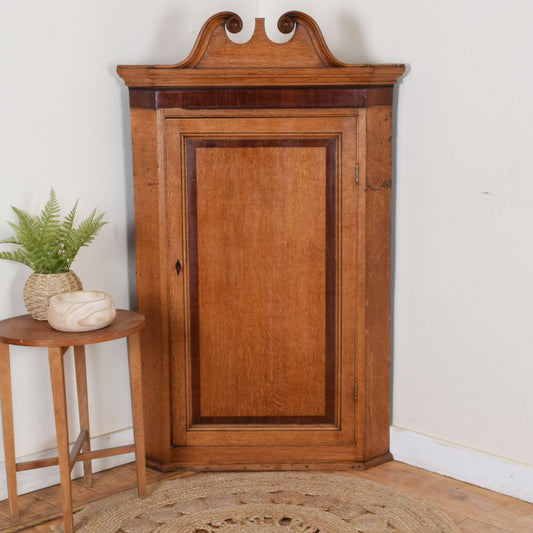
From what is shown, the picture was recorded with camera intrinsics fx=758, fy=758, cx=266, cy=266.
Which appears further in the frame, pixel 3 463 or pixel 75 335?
pixel 3 463

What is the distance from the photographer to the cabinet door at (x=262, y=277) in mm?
2967

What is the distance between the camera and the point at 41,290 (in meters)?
2.65

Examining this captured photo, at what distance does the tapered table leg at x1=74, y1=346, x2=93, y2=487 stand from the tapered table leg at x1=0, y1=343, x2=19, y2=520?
0.30 meters

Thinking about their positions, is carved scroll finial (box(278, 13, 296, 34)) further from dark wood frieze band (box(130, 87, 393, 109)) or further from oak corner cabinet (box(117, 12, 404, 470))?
dark wood frieze band (box(130, 87, 393, 109))

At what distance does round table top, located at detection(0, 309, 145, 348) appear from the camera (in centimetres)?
244

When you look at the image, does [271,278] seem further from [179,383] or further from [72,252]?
[72,252]

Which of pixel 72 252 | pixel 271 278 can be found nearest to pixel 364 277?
pixel 271 278

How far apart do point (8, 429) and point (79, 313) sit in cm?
54

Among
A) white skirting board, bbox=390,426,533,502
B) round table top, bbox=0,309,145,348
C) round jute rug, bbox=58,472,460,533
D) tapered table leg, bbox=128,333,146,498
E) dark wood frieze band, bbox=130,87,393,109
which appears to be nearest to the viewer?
round table top, bbox=0,309,145,348

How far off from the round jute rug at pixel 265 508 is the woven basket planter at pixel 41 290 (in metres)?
0.75

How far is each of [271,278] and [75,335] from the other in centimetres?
87

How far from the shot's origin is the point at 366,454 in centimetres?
312

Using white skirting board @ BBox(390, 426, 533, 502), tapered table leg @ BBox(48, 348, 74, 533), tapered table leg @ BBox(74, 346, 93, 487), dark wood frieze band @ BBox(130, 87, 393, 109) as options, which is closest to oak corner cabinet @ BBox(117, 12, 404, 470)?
dark wood frieze band @ BBox(130, 87, 393, 109)

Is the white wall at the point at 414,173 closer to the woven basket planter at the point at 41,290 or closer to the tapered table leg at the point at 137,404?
the woven basket planter at the point at 41,290
